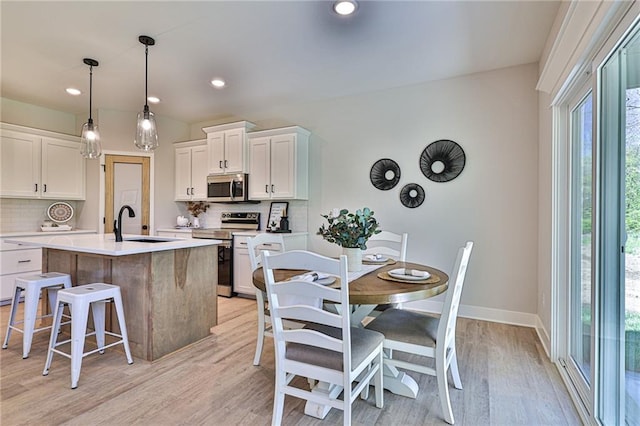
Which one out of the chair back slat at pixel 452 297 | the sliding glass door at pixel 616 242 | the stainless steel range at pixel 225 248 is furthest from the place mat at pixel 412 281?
the stainless steel range at pixel 225 248

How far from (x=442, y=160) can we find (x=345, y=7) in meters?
1.99

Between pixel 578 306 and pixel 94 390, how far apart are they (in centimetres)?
334

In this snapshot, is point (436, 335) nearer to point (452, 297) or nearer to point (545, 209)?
point (452, 297)

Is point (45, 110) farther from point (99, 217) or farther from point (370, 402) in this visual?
point (370, 402)

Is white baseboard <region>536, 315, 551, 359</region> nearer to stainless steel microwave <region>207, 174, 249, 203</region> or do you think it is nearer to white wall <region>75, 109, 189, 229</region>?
stainless steel microwave <region>207, 174, 249, 203</region>

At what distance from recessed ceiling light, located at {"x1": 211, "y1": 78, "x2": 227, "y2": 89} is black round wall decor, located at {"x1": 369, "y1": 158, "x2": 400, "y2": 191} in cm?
204

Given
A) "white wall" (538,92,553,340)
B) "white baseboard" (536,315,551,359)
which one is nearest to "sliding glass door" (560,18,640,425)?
"white baseboard" (536,315,551,359)

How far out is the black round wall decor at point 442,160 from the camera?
3.62 meters

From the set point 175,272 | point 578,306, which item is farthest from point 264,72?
point 578,306

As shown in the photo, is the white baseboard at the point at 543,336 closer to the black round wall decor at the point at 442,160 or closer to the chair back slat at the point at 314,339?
the black round wall decor at the point at 442,160

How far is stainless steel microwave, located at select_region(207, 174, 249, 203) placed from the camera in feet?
15.5

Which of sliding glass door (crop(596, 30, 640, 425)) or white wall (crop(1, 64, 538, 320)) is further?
white wall (crop(1, 64, 538, 320))

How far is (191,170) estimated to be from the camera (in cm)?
523

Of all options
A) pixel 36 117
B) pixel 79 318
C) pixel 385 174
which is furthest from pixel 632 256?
pixel 36 117
